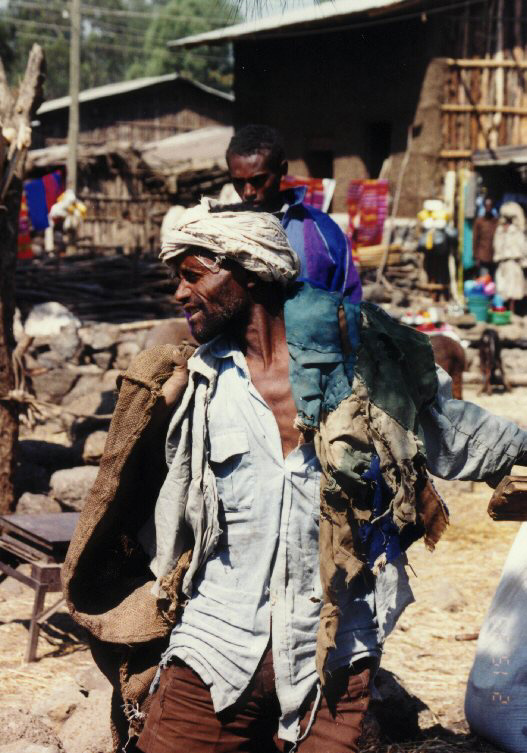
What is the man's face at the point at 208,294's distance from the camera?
108 inches

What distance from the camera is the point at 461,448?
287 centimetres

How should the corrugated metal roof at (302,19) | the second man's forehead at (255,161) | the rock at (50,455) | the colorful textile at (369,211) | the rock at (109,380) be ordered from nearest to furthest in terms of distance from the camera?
the second man's forehead at (255,161), the rock at (50,455), the rock at (109,380), the corrugated metal roof at (302,19), the colorful textile at (369,211)

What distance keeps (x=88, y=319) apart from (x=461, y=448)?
11.5 m

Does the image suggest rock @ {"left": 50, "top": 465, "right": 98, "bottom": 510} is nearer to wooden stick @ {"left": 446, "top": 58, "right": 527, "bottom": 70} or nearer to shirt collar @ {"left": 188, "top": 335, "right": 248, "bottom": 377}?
shirt collar @ {"left": 188, "top": 335, "right": 248, "bottom": 377}

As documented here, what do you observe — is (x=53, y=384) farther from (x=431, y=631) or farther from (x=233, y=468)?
(x=233, y=468)

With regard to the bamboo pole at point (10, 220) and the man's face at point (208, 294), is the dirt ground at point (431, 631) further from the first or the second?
the man's face at point (208, 294)

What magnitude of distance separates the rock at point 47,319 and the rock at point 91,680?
26.8 ft

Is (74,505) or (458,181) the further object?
(458,181)

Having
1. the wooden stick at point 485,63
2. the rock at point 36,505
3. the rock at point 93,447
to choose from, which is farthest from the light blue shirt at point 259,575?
the wooden stick at point 485,63

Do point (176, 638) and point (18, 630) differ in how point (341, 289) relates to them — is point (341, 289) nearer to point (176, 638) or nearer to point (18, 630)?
point (176, 638)

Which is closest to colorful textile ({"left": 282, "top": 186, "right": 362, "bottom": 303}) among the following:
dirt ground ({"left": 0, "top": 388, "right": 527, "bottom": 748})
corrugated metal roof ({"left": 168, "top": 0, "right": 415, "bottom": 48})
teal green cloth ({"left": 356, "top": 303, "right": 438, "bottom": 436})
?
teal green cloth ({"left": 356, "top": 303, "right": 438, "bottom": 436})

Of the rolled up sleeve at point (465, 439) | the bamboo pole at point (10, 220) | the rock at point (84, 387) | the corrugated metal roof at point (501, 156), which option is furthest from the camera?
the corrugated metal roof at point (501, 156)

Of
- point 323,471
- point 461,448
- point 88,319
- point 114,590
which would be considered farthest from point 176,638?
point 88,319

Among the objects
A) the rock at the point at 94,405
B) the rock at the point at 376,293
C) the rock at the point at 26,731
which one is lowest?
the rock at the point at 94,405
